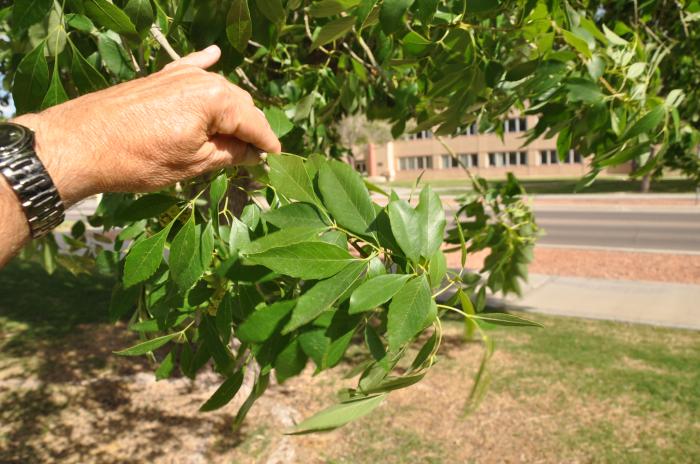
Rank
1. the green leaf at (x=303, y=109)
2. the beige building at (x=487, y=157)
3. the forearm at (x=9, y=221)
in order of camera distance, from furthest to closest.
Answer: the beige building at (x=487, y=157)
the green leaf at (x=303, y=109)
the forearm at (x=9, y=221)

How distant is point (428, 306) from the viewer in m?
0.88

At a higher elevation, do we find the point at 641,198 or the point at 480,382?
the point at 480,382

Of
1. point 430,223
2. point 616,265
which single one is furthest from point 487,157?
point 430,223

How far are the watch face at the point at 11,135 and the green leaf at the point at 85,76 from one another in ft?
1.03

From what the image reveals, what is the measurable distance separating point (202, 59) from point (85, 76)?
0.34 m

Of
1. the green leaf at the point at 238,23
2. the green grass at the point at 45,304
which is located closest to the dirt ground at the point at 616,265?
the green grass at the point at 45,304

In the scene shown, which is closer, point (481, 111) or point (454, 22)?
point (454, 22)

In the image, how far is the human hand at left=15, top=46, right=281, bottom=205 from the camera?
109 cm

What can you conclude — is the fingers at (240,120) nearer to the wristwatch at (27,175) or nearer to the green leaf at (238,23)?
the green leaf at (238,23)

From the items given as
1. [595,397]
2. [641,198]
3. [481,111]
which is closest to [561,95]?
[481,111]

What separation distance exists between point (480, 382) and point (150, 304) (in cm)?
74

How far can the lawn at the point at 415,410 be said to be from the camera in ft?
13.3

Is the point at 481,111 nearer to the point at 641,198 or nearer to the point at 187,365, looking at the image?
the point at 187,365

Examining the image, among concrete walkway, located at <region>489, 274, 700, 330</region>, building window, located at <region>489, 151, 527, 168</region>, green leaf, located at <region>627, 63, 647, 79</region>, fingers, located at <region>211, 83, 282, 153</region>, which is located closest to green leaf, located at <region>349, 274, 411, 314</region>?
fingers, located at <region>211, 83, 282, 153</region>
